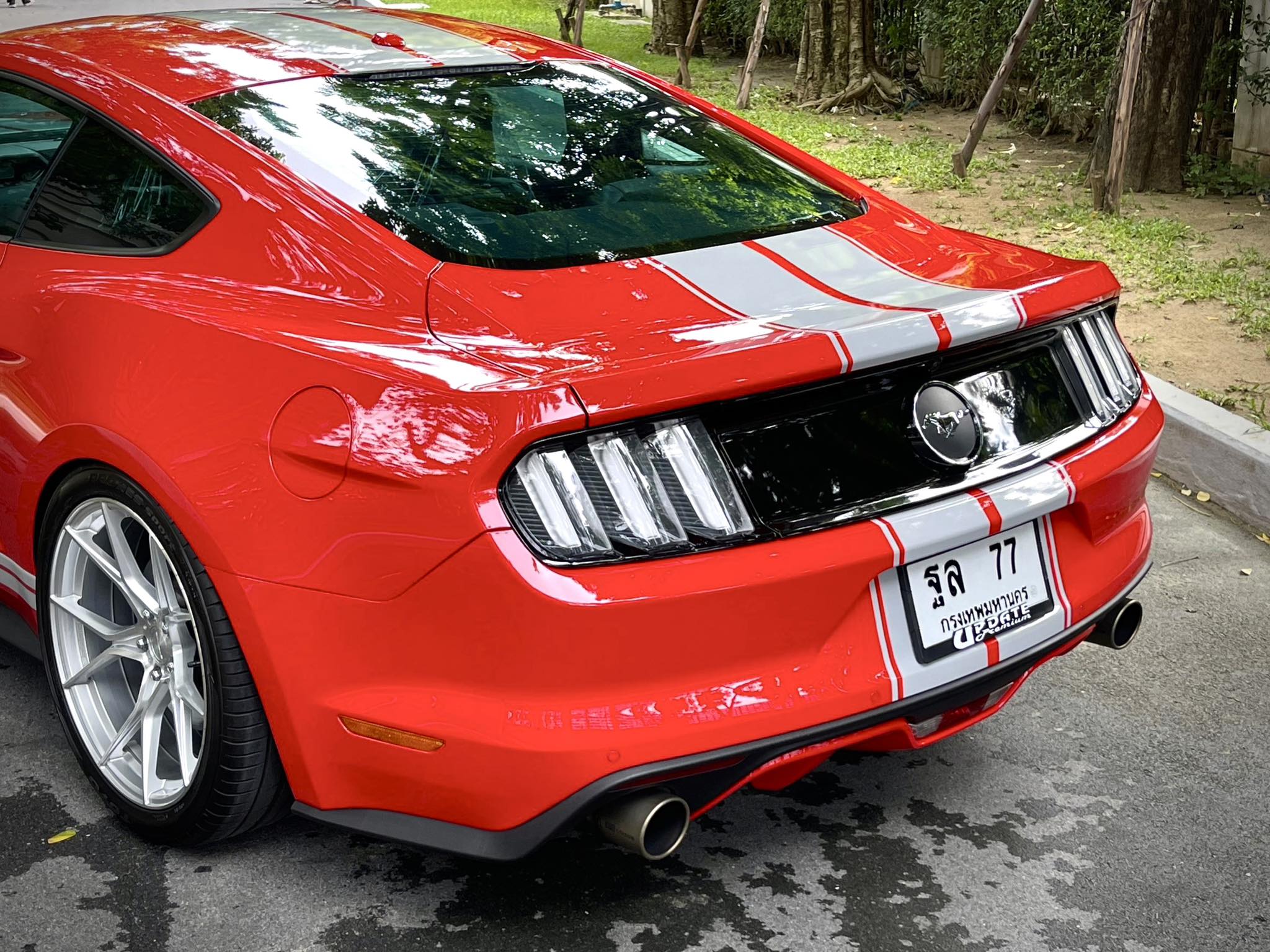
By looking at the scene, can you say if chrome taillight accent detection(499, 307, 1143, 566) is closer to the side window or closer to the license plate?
the license plate

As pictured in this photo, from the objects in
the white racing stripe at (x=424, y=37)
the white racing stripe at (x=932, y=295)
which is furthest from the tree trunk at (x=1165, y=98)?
the white racing stripe at (x=932, y=295)

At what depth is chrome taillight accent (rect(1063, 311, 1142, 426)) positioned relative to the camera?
2.70 meters

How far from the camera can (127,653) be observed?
271 centimetres

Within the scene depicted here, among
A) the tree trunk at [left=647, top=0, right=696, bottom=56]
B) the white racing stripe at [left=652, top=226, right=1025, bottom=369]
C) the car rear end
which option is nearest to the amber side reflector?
the car rear end

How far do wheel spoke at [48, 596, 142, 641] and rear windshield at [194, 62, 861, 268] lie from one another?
38.0 inches

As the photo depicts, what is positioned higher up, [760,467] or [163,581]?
[760,467]

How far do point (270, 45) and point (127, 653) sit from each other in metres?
1.34

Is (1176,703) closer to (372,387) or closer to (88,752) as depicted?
(372,387)

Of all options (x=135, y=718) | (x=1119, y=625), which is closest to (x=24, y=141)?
(x=135, y=718)

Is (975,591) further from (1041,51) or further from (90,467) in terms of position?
(1041,51)

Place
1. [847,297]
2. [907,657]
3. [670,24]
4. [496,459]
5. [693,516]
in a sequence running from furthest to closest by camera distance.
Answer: [670,24]
[847,297]
[907,657]
[693,516]
[496,459]

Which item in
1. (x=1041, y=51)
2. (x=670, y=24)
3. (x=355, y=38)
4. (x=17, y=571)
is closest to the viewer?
(x=17, y=571)

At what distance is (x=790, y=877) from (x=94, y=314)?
1657 millimetres

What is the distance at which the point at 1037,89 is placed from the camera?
11406mm
